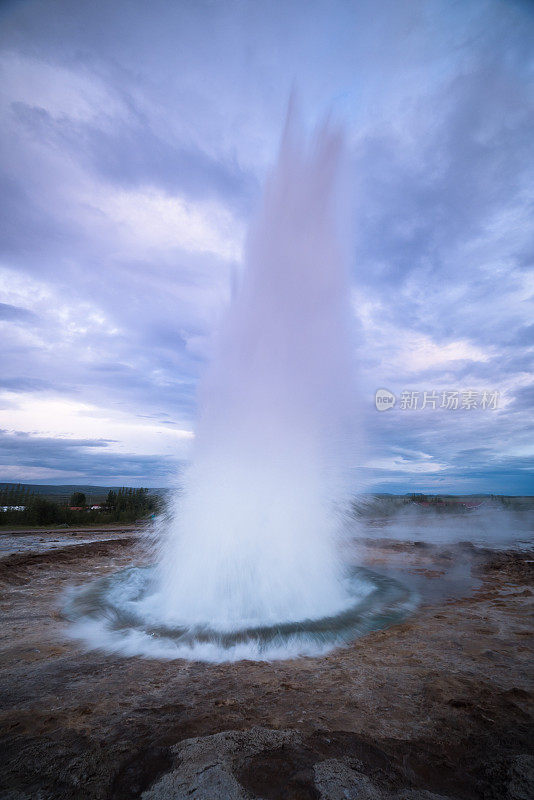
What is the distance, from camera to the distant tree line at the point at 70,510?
104 feet

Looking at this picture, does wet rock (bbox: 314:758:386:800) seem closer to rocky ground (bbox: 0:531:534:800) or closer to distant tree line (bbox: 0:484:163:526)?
rocky ground (bbox: 0:531:534:800)

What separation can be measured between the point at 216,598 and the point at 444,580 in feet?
28.5

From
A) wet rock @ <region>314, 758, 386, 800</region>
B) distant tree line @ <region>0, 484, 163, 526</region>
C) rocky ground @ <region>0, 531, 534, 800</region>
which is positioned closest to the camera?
wet rock @ <region>314, 758, 386, 800</region>

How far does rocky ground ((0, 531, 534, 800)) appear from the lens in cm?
319

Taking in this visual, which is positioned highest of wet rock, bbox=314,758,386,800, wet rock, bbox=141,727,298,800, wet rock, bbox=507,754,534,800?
wet rock, bbox=141,727,298,800

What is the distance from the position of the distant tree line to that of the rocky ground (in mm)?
24068

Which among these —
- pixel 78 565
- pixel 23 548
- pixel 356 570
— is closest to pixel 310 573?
pixel 356 570

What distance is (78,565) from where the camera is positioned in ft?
48.2

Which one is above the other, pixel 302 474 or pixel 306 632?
pixel 302 474

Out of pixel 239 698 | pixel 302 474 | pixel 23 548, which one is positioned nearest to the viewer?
pixel 239 698

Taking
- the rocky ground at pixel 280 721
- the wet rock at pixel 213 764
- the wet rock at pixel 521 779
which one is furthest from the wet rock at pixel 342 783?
the wet rock at pixel 521 779

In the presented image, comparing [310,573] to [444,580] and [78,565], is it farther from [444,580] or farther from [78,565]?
[78,565]

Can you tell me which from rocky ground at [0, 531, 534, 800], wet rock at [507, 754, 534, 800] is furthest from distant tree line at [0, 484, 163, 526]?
wet rock at [507, 754, 534, 800]

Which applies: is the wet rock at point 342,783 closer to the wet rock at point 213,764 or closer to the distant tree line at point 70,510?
the wet rock at point 213,764
